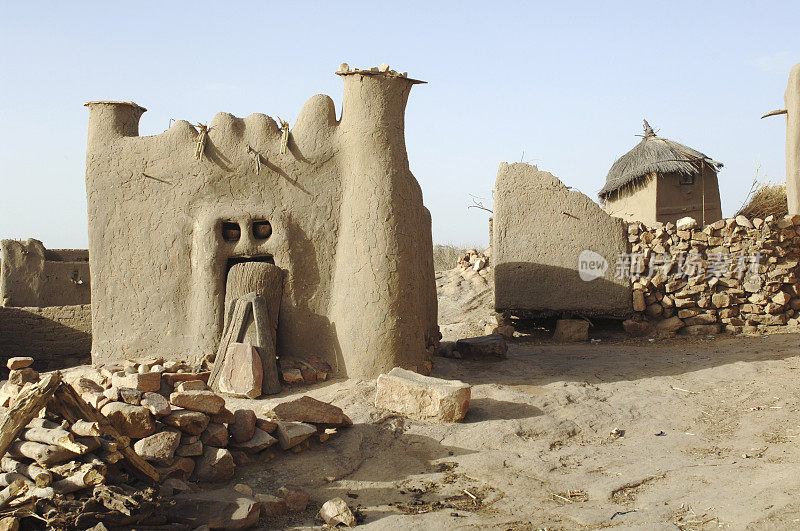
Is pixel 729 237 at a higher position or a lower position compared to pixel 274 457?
higher

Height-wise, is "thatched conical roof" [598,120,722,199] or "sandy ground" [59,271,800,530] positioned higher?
"thatched conical roof" [598,120,722,199]

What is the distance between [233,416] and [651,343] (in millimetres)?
6459

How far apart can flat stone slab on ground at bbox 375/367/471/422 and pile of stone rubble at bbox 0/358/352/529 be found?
2.17 feet

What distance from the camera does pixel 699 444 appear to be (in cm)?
535

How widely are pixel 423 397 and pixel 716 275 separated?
593cm

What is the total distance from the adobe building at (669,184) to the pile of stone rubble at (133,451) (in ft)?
27.1

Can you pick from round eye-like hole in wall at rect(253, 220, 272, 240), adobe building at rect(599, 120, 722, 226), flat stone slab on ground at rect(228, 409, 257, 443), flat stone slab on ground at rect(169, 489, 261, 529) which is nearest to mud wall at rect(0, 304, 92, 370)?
round eye-like hole in wall at rect(253, 220, 272, 240)

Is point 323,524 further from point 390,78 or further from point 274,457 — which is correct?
point 390,78

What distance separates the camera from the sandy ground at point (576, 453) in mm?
3977

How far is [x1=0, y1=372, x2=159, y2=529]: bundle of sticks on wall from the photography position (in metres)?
3.57

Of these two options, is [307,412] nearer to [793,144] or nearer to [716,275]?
[716,275]

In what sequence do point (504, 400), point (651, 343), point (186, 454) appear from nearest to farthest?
point (186, 454) < point (504, 400) < point (651, 343)

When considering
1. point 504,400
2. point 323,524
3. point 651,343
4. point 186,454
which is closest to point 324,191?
point 504,400
